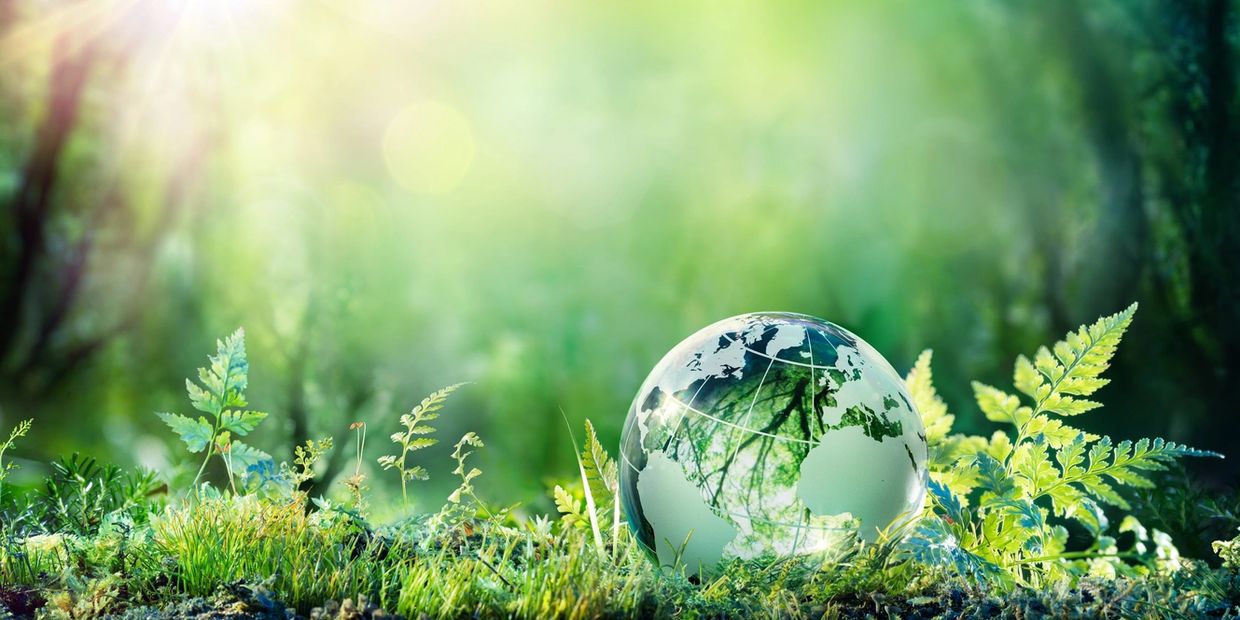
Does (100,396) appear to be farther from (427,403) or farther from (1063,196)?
(1063,196)

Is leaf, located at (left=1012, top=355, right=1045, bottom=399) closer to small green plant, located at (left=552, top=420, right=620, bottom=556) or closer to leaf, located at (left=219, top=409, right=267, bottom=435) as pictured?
small green plant, located at (left=552, top=420, right=620, bottom=556)

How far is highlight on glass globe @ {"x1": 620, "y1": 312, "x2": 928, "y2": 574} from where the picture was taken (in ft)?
10.2

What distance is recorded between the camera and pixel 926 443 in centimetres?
352

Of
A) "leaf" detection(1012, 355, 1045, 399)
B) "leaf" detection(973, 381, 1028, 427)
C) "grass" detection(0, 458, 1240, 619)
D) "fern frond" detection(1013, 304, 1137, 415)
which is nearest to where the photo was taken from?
"grass" detection(0, 458, 1240, 619)

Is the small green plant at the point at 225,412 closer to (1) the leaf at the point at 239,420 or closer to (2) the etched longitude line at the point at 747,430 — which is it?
(1) the leaf at the point at 239,420

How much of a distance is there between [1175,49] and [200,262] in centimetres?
720

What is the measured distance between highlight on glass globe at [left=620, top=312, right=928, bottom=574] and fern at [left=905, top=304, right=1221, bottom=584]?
21cm

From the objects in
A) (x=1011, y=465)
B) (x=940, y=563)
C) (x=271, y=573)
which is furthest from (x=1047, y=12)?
(x=271, y=573)

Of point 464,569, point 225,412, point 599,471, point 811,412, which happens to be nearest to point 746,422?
point 811,412

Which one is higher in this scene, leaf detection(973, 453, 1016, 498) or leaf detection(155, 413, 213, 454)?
leaf detection(155, 413, 213, 454)

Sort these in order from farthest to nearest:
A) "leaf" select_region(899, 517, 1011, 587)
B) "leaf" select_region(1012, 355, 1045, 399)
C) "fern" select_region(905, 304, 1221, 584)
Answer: "leaf" select_region(1012, 355, 1045, 399) < "fern" select_region(905, 304, 1221, 584) < "leaf" select_region(899, 517, 1011, 587)

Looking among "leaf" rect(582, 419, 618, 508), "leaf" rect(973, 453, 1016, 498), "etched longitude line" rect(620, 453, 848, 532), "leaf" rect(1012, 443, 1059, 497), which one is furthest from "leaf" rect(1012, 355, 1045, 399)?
"leaf" rect(582, 419, 618, 508)

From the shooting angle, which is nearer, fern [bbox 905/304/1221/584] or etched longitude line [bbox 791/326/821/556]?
etched longitude line [bbox 791/326/821/556]

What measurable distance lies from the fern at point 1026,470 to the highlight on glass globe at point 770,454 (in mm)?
208
